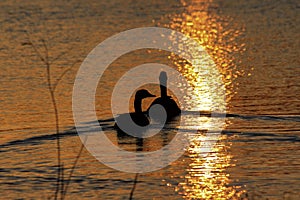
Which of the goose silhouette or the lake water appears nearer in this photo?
the lake water

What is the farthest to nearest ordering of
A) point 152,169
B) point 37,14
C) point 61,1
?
point 61,1, point 37,14, point 152,169

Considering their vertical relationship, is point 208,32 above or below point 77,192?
above

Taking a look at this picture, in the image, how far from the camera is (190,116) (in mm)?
19078

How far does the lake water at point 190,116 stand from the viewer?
45.0 feet

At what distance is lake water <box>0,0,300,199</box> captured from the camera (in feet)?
45.0

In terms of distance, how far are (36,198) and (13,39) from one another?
20.2 m

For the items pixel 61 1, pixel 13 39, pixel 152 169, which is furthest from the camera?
pixel 61 1

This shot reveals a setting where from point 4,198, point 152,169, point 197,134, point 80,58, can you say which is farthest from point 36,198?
point 80,58

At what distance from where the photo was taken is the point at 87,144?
54.5ft

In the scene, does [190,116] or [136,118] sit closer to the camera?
[136,118]

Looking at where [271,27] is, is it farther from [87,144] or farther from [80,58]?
[87,144]

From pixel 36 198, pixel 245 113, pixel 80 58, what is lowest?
pixel 36 198

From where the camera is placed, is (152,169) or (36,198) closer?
(36,198)

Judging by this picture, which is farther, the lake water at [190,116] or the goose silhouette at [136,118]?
the goose silhouette at [136,118]
